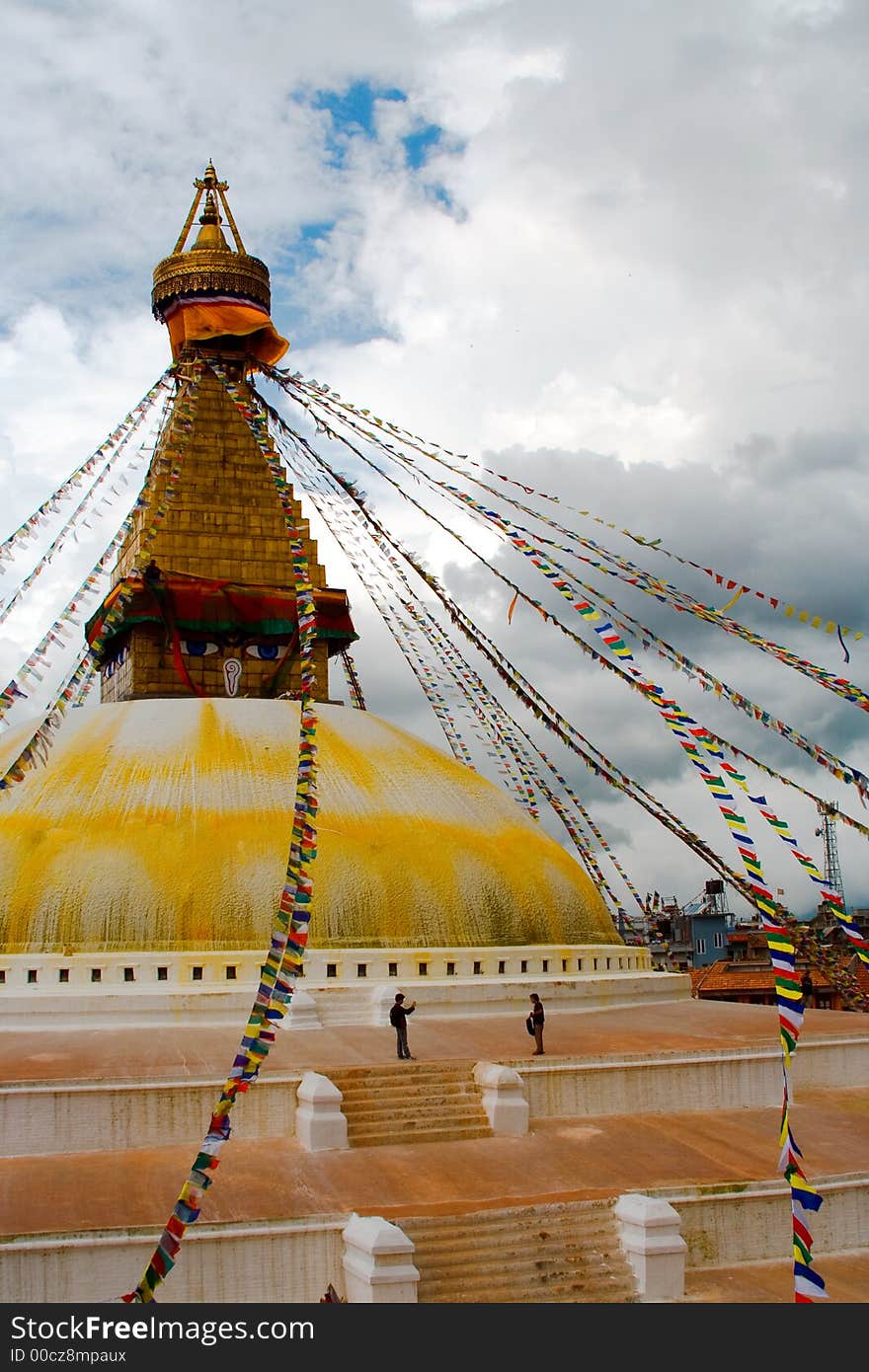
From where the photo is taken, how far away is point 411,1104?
9.88 m

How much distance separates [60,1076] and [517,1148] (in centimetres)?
330

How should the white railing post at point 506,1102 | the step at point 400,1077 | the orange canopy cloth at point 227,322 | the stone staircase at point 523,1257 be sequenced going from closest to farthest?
the stone staircase at point 523,1257 → the white railing post at point 506,1102 → the step at point 400,1077 → the orange canopy cloth at point 227,322

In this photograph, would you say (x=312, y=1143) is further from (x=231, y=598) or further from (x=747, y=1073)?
(x=231, y=598)

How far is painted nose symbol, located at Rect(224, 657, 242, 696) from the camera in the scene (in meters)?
17.2

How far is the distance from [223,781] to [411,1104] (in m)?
5.27

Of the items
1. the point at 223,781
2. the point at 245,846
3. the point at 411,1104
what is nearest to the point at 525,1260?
the point at 411,1104

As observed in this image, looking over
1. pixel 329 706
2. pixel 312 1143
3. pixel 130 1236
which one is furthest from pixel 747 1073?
pixel 329 706

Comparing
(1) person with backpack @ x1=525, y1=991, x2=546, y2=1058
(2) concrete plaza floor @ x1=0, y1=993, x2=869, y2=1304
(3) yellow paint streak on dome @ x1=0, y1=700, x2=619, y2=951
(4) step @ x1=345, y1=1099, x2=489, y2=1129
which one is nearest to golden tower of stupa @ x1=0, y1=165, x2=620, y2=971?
(3) yellow paint streak on dome @ x1=0, y1=700, x2=619, y2=951

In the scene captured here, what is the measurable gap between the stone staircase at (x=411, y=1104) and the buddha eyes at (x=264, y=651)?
8079 mm

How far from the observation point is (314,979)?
13.0m

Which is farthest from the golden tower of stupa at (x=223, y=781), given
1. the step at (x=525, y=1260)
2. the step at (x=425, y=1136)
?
the step at (x=525, y=1260)

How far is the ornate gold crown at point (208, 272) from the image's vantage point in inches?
714

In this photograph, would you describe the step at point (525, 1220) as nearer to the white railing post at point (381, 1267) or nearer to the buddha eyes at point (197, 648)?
the white railing post at point (381, 1267)
